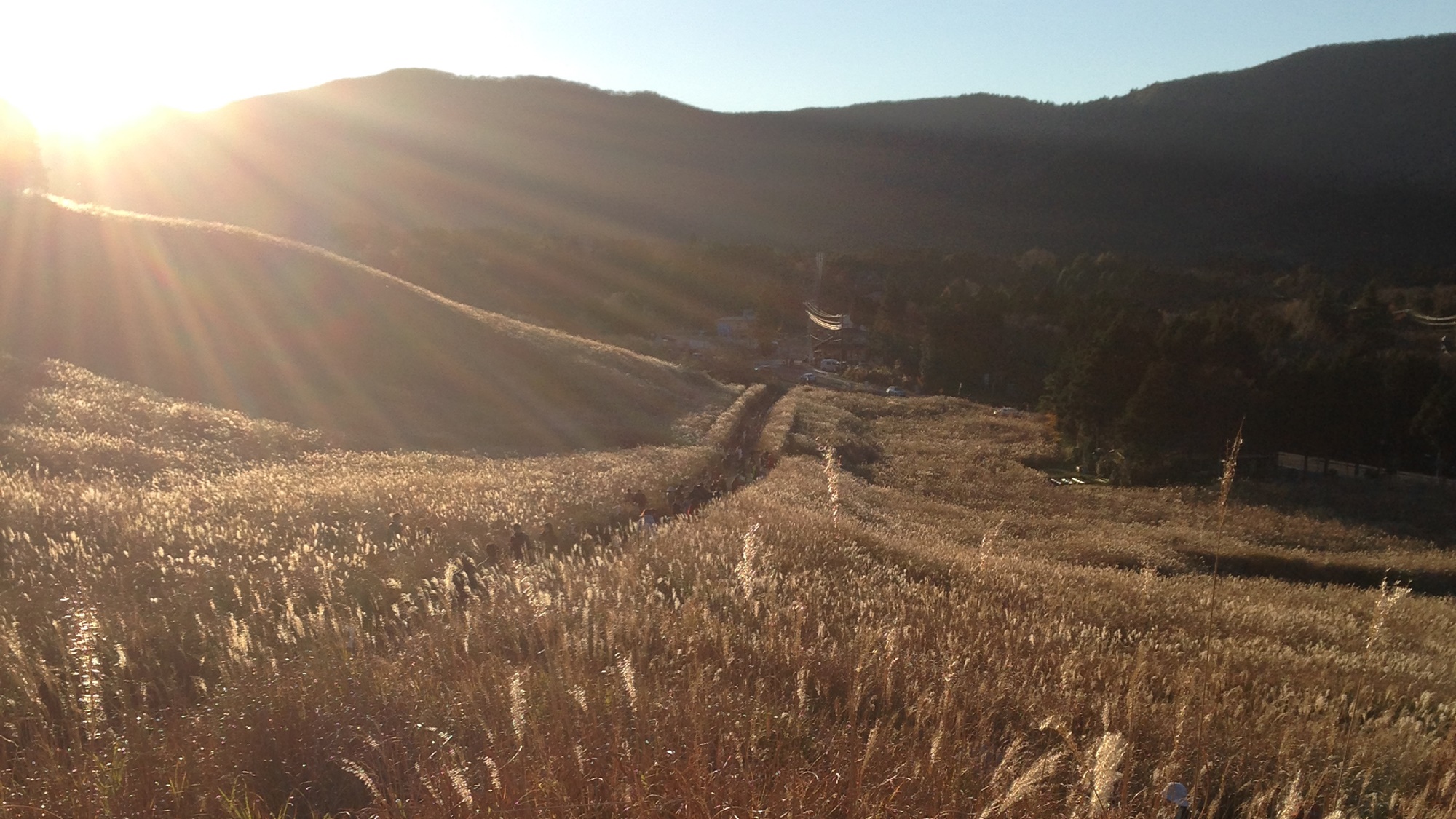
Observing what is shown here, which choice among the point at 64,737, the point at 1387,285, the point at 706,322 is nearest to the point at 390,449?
the point at 64,737

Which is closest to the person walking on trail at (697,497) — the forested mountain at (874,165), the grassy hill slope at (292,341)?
the grassy hill slope at (292,341)

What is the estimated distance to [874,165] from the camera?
165 metres

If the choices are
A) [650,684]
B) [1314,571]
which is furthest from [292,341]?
[1314,571]

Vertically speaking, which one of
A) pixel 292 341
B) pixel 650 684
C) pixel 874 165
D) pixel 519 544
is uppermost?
pixel 874 165

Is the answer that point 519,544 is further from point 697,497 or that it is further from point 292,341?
point 292,341

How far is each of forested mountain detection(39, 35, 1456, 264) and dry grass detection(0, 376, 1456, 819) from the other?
87.0 meters

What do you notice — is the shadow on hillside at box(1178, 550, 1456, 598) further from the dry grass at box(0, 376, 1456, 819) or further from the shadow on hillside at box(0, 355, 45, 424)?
the shadow on hillside at box(0, 355, 45, 424)

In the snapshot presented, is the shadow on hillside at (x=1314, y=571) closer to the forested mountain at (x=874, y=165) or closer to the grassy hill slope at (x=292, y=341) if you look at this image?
the grassy hill slope at (x=292, y=341)

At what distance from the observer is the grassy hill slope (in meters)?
27.5

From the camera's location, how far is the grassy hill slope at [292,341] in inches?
1081

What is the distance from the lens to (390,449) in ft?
77.9

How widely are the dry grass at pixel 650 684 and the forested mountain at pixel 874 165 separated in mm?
87032

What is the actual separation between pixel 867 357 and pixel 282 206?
95680 mm

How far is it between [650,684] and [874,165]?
169m
